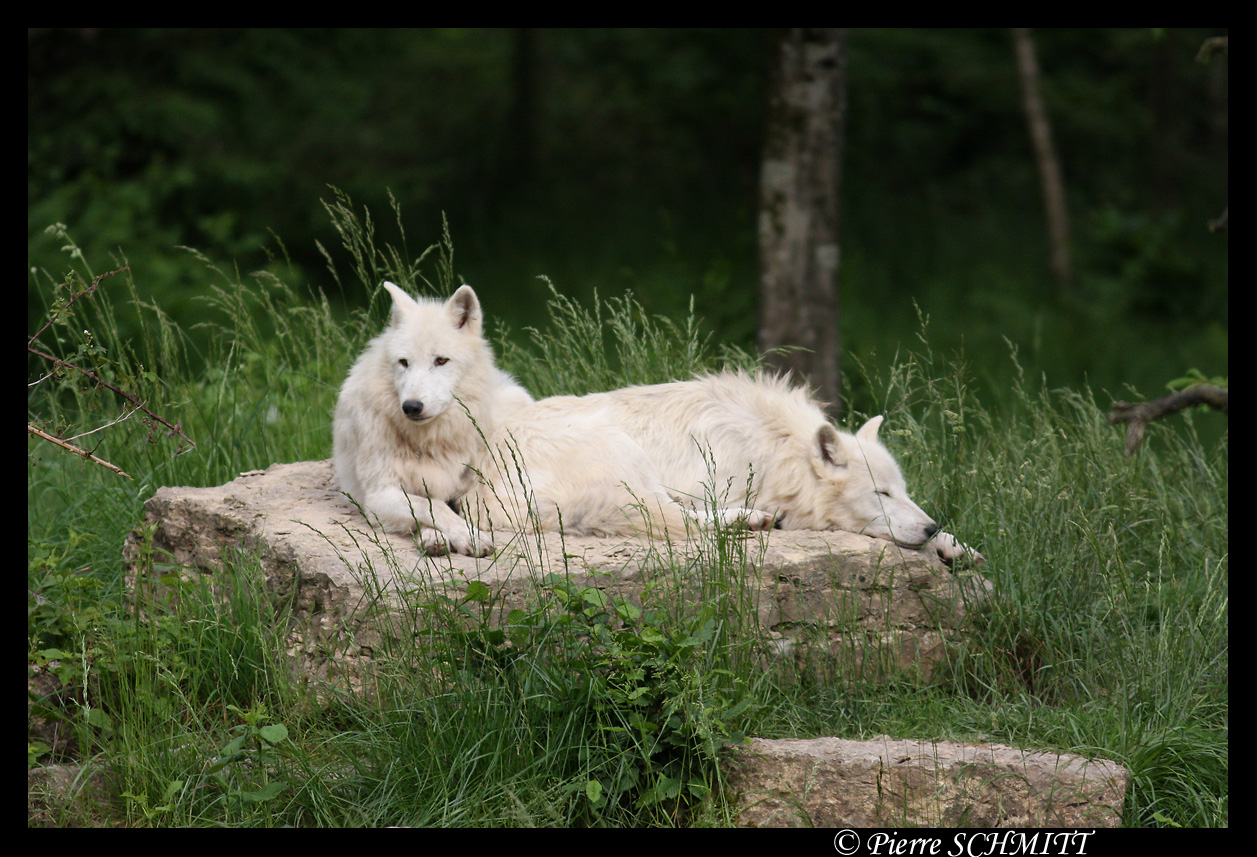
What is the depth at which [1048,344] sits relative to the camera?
12.0m

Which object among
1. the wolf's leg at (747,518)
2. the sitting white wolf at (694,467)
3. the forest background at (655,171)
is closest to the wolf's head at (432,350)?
the sitting white wolf at (694,467)

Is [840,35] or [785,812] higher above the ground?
[840,35]

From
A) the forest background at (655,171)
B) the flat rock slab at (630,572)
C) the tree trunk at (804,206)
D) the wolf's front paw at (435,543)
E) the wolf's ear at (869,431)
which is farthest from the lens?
the forest background at (655,171)

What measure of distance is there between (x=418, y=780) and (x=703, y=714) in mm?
965

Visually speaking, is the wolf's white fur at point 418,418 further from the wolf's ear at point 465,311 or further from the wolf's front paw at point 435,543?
the wolf's front paw at point 435,543

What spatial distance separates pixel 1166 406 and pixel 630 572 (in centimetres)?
270

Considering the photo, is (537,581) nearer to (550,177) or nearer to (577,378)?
(577,378)

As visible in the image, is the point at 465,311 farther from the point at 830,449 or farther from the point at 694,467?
the point at 830,449

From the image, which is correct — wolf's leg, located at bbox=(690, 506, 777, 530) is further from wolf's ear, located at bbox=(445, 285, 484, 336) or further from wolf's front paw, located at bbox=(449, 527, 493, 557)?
wolf's ear, located at bbox=(445, 285, 484, 336)

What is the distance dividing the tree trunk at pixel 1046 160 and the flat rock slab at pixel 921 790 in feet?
34.4

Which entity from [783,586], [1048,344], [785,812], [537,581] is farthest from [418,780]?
[1048,344]

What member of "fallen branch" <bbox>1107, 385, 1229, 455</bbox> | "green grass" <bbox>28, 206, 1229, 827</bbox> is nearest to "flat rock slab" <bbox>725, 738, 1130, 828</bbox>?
"green grass" <bbox>28, 206, 1229, 827</bbox>

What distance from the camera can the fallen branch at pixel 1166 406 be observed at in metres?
5.14

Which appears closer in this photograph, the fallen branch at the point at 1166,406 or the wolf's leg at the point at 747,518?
the wolf's leg at the point at 747,518
